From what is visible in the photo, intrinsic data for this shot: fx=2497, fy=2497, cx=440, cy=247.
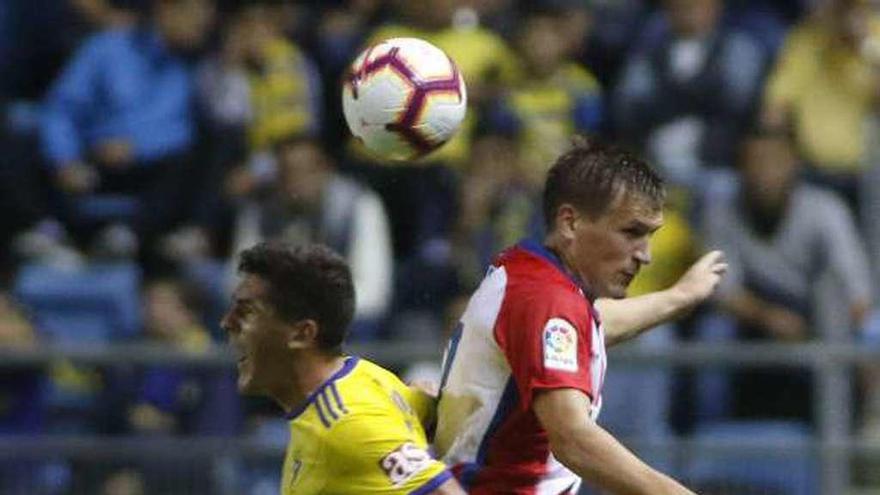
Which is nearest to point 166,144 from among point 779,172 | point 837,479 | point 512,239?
point 512,239

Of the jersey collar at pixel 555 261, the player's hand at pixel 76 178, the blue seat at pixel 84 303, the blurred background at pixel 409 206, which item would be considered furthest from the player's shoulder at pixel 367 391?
the player's hand at pixel 76 178

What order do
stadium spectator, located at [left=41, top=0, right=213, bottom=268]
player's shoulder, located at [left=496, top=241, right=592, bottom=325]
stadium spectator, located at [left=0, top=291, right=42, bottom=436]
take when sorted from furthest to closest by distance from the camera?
stadium spectator, located at [left=41, top=0, right=213, bottom=268] < stadium spectator, located at [left=0, top=291, right=42, bottom=436] < player's shoulder, located at [left=496, top=241, right=592, bottom=325]

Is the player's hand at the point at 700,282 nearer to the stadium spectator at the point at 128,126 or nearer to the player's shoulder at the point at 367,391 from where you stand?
the player's shoulder at the point at 367,391

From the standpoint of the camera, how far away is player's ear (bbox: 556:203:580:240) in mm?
7188

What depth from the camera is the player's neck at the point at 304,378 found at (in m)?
7.36

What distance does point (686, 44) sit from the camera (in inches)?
524

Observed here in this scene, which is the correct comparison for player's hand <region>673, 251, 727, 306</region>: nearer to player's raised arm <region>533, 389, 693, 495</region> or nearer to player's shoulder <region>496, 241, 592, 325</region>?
player's shoulder <region>496, 241, 592, 325</region>

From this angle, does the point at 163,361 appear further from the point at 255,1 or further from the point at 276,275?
the point at 276,275

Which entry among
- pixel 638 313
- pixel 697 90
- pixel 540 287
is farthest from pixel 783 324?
pixel 540 287

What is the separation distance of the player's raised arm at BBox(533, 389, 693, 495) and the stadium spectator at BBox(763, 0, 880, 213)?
245 inches

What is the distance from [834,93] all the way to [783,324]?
1.43m

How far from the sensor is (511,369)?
7.04 meters

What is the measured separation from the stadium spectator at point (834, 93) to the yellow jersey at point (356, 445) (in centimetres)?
592

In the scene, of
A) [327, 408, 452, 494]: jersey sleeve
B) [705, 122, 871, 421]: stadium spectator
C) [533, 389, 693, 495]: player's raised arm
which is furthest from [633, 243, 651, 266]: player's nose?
[705, 122, 871, 421]: stadium spectator
